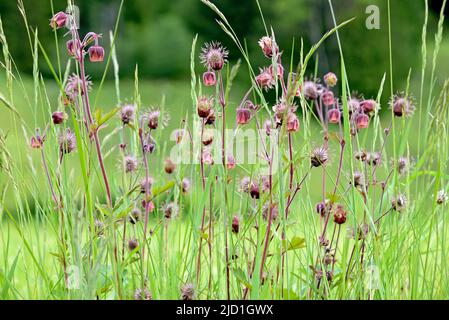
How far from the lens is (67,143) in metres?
1.15

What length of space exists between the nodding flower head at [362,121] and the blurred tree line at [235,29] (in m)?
8.69

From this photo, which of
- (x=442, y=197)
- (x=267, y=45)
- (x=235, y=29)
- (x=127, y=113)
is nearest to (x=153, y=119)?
(x=127, y=113)

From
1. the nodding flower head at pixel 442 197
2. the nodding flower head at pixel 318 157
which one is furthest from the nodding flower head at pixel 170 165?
the nodding flower head at pixel 442 197

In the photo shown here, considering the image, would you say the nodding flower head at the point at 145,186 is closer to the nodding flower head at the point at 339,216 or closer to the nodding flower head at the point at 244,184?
the nodding flower head at the point at 244,184

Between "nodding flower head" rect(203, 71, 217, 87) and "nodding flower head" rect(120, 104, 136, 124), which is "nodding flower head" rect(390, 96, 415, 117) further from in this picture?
"nodding flower head" rect(120, 104, 136, 124)

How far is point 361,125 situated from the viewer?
46.8 inches

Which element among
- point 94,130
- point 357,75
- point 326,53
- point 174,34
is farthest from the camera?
point 174,34

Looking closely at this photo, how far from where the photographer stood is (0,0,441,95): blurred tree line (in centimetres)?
1152

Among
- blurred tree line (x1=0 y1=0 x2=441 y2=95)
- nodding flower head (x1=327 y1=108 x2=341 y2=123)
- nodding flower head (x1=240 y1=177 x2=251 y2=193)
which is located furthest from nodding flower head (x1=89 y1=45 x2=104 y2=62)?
blurred tree line (x1=0 y1=0 x2=441 y2=95)

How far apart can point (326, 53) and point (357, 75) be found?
396 centimetres

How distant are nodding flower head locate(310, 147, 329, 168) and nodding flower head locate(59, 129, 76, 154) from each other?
1.22 feet

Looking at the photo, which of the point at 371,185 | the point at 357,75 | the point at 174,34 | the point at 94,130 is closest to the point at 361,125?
the point at 371,185

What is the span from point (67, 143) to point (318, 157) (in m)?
0.41
